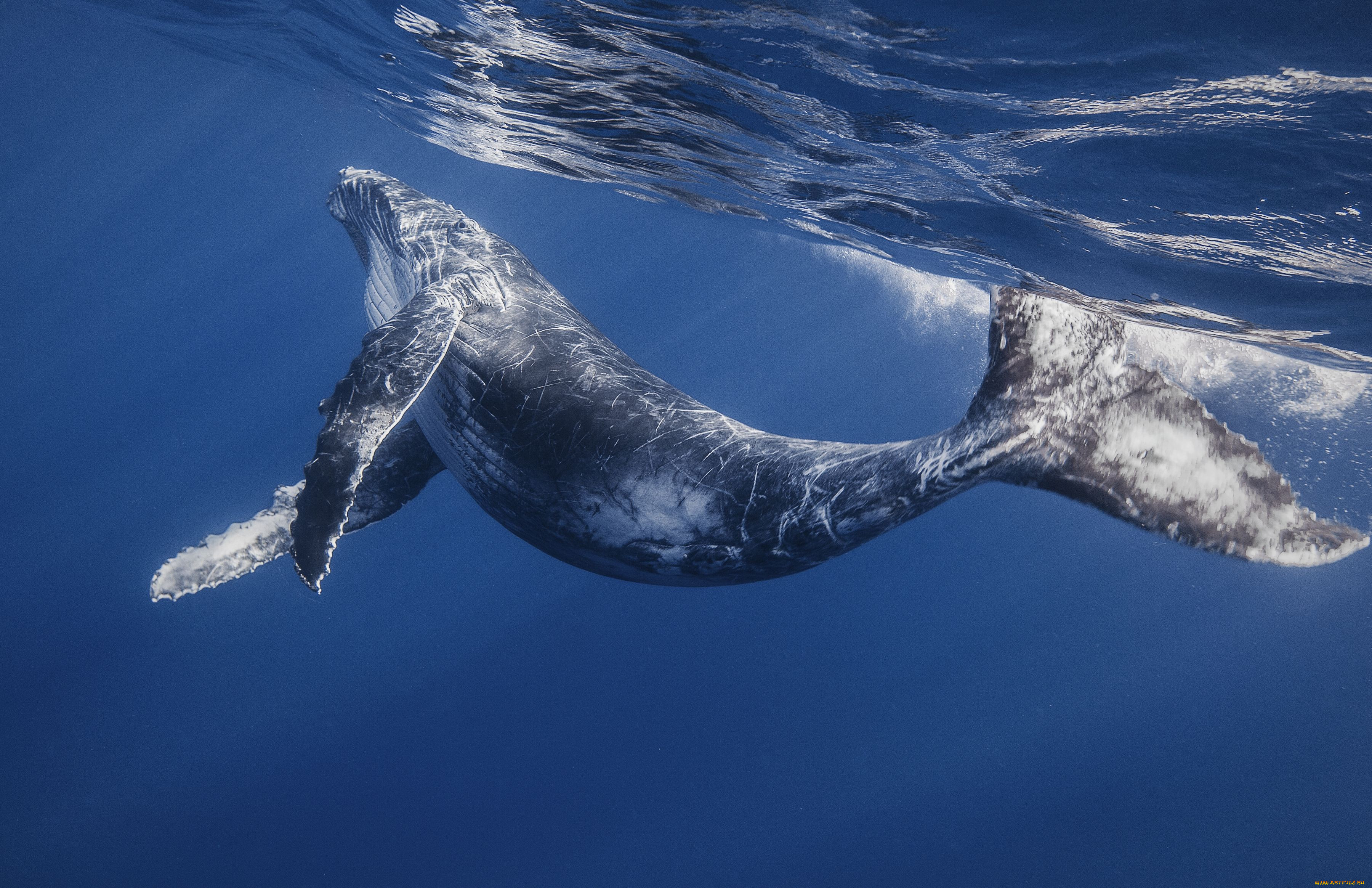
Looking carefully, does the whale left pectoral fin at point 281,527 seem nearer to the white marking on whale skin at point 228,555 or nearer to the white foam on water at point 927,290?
the white marking on whale skin at point 228,555

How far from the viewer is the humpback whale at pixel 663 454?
3.30 m

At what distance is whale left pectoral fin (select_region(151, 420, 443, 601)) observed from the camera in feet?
23.0

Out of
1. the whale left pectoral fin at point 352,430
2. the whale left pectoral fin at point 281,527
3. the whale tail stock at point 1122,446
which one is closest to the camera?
the whale tail stock at point 1122,446

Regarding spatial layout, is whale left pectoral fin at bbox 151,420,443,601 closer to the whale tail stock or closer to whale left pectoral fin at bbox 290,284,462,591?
whale left pectoral fin at bbox 290,284,462,591

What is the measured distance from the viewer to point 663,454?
15.4 ft

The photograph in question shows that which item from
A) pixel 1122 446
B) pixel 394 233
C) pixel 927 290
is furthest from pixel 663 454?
pixel 927 290

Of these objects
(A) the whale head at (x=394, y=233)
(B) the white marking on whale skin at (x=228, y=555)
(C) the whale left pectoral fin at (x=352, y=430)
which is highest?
(A) the whale head at (x=394, y=233)

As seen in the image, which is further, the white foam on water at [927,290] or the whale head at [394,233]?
the white foam on water at [927,290]

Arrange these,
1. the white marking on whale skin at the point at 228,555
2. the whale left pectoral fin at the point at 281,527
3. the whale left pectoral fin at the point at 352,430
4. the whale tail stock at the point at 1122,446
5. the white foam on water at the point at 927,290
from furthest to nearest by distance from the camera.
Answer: the white foam on water at the point at 927,290 < the white marking on whale skin at the point at 228,555 < the whale left pectoral fin at the point at 281,527 < the whale left pectoral fin at the point at 352,430 < the whale tail stock at the point at 1122,446

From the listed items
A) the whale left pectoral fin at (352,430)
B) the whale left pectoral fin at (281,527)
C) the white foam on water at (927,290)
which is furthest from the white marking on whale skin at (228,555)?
the white foam on water at (927,290)

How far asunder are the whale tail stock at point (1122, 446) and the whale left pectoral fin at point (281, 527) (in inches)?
221

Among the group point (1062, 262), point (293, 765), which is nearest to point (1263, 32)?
point (1062, 262)

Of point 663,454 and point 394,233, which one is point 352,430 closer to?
point 663,454

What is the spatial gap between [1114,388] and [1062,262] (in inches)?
354
